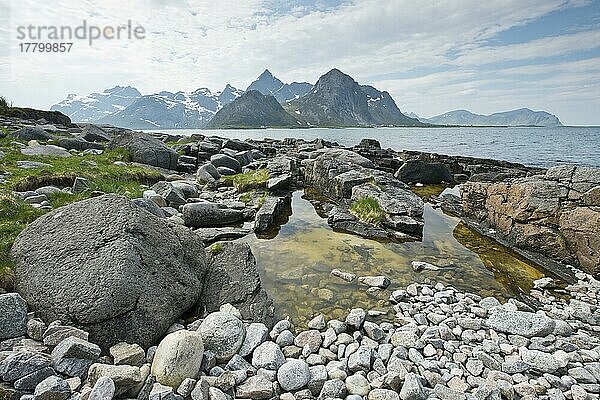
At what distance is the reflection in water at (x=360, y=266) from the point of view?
698 cm

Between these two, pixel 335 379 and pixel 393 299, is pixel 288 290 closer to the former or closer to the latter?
pixel 393 299

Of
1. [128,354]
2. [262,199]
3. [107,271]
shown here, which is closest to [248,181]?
[262,199]

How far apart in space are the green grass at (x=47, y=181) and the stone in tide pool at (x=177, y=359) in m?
2.99

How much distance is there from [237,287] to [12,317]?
3325mm

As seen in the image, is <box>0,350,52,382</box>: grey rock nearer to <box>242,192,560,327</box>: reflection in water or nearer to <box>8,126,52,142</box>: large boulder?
<box>242,192,560,327</box>: reflection in water

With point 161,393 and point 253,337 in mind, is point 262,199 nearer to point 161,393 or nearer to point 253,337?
point 253,337

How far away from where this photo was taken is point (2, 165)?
12.2m

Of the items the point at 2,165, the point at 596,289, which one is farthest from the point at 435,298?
the point at 2,165

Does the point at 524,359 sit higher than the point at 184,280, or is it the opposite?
the point at 184,280

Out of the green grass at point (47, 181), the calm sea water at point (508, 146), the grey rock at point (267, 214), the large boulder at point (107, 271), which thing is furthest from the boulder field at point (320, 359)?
the calm sea water at point (508, 146)

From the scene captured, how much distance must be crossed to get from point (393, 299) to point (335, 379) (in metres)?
2.91

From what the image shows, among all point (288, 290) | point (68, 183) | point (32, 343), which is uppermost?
point (68, 183)

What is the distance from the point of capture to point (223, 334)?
4.91m

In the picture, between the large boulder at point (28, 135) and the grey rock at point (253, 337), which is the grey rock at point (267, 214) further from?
the large boulder at point (28, 135)
